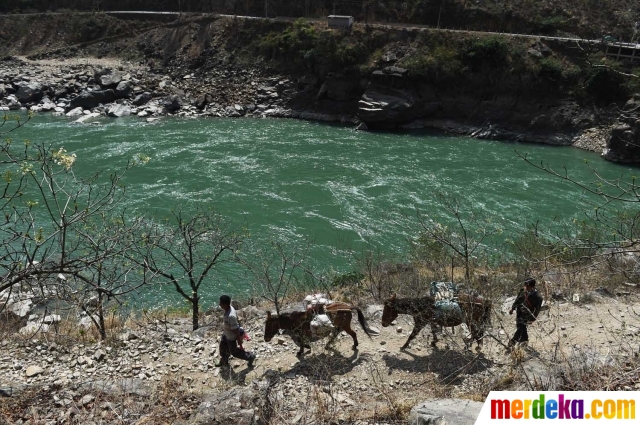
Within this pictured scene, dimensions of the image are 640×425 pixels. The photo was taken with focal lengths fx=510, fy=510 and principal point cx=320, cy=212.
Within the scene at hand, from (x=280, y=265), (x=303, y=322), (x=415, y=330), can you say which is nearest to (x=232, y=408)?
(x=303, y=322)

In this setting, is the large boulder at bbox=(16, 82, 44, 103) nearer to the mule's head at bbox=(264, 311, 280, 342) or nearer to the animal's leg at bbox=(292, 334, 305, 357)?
the mule's head at bbox=(264, 311, 280, 342)

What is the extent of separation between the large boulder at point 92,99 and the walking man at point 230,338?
29463 mm

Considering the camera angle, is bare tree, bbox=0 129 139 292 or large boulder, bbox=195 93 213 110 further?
large boulder, bbox=195 93 213 110

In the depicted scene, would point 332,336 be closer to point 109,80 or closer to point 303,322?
point 303,322

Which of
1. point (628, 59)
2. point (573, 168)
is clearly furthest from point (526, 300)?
point (628, 59)

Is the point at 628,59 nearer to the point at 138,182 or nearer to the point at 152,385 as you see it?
the point at 138,182

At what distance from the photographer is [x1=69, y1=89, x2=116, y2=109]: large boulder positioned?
32.8m

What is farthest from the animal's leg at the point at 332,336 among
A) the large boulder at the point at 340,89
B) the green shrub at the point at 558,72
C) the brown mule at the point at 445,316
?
the green shrub at the point at 558,72

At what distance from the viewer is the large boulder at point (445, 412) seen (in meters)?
5.08

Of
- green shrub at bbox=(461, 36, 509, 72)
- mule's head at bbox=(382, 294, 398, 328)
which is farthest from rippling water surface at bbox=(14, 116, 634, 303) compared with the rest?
green shrub at bbox=(461, 36, 509, 72)

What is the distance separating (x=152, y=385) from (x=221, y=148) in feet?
→ 66.5

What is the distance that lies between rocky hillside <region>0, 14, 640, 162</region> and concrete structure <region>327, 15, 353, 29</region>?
0.66 m

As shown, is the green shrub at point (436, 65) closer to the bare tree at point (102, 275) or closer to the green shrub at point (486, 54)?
the green shrub at point (486, 54)

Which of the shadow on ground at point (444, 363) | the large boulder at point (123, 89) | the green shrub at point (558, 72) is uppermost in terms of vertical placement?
the green shrub at point (558, 72)
